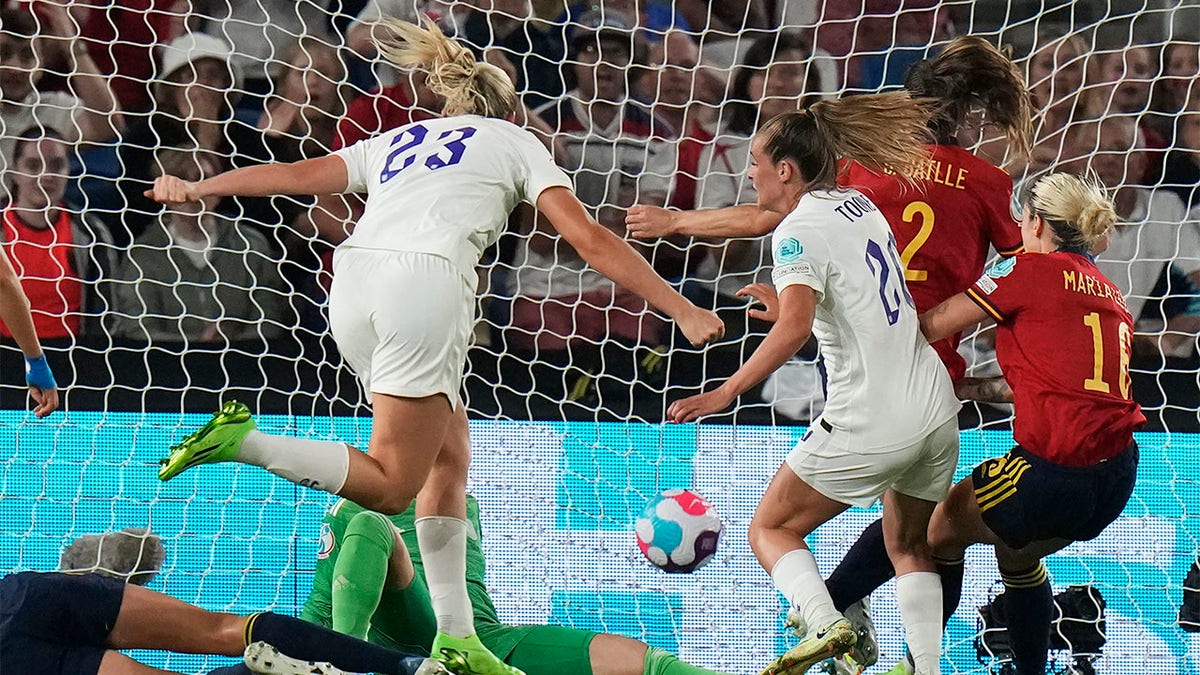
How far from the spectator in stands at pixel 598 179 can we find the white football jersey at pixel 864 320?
1.76 metres

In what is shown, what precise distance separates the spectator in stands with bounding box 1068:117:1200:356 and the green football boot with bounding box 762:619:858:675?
244cm

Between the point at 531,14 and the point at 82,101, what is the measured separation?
1798 millimetres

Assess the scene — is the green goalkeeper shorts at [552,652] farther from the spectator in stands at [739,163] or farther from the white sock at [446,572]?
the spectator in stands at [739,163]

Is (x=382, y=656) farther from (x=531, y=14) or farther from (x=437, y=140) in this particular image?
(x=531, y=14)

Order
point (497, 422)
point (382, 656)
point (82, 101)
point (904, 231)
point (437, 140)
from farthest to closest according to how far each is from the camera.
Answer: point (82, 101) → point (497, 422) → point (904, 231) → point (437, 140) → point (382, 656)

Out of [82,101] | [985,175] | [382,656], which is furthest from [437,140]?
[82,101]

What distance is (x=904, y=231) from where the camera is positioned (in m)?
4.15

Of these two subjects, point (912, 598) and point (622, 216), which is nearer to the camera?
point (912, 598)

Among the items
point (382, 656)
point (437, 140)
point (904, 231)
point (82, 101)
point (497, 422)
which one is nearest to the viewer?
point (382, 656)

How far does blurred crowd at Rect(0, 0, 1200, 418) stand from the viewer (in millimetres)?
5426

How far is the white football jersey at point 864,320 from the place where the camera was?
373 cm

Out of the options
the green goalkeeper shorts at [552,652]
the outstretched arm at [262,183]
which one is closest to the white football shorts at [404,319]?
the outstretched arm at [262,183]

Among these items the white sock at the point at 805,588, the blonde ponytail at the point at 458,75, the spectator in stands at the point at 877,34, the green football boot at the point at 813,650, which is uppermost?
the spectator in stands at the point at 877,34

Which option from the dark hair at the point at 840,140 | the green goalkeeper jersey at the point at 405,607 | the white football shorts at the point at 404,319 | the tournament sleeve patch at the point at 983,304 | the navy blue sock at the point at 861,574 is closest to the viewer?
the white football shorts at the point at 404,319
